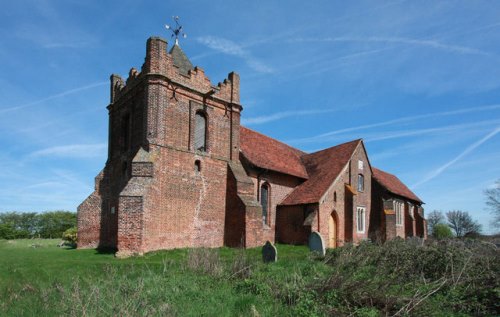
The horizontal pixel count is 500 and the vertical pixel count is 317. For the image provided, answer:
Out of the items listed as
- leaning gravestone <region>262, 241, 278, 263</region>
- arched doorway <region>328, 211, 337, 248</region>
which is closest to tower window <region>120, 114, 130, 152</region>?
leaning gravestone <region>262, 241, 278, 263</region>

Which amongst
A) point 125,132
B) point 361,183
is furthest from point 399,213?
point 125,132

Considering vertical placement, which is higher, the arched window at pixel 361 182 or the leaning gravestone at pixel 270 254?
the arched window at pixel 361 182

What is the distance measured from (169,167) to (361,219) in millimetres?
15973

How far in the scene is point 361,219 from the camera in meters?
27.8

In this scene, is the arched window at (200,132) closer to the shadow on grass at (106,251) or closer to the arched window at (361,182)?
the shadow on grass at (106,251)

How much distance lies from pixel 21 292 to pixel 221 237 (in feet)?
39.9

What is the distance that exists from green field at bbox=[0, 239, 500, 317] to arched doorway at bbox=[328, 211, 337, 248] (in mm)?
11598

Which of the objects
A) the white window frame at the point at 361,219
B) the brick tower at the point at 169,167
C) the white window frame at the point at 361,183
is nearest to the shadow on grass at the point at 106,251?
the brick tower at the point at 169,167

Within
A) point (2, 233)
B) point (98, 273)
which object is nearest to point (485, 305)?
point (98, 273)

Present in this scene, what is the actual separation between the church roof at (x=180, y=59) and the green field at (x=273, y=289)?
1270cm

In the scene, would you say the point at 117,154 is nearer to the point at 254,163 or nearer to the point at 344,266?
the point at 254,163

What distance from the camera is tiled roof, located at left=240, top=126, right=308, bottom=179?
2412 centimetres

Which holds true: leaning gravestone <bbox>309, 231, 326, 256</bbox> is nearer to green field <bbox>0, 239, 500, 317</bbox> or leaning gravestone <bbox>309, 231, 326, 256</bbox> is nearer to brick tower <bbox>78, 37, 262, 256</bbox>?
brick tower <bbox>78, 37, 262, 256</bbox>

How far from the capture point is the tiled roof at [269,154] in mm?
24122
